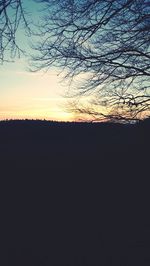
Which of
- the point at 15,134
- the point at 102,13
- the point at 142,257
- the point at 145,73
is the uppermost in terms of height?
the point at 102,13

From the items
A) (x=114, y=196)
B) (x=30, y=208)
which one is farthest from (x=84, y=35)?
(x=30, y=208)

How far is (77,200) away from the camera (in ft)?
21.8

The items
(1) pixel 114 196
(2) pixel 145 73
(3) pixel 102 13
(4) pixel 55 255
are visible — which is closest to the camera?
(4) pixel 55 255

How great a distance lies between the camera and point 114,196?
704cm

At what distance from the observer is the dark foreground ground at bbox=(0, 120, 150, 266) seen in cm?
484

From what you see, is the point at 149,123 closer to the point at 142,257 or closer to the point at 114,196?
the point at 114,196

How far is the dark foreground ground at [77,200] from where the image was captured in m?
4.84

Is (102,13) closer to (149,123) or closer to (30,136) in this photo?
(149,123)

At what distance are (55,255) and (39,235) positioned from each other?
1.93 ft

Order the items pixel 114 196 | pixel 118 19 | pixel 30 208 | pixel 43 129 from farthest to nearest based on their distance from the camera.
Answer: pixel 43 129 → pixel 118 19 → pixel 114 196 → pixel 30 208

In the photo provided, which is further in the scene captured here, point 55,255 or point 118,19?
point 118,19

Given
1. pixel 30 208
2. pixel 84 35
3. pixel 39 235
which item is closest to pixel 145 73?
pixel 84 35

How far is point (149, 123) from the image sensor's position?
10.2 m

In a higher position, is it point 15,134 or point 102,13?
point 102,13
